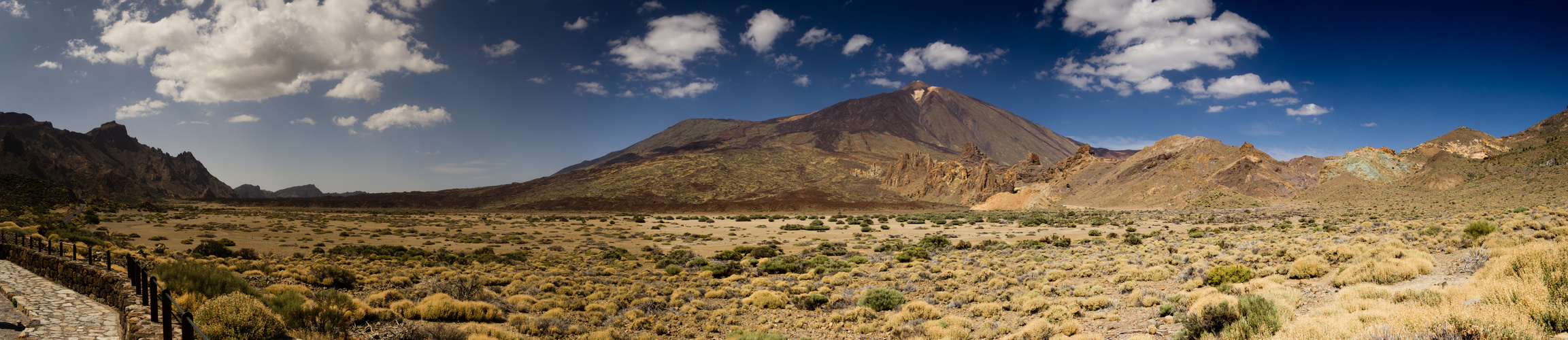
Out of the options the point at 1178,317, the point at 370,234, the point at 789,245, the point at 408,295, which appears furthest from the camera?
the point at 370,234

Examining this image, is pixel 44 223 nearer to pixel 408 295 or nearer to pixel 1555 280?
pixel 408 295

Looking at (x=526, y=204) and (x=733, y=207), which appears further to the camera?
(x=526, y=204)

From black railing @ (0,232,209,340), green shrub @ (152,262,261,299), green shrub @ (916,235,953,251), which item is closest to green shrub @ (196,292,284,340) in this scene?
black railing @ (0,232,209,340)

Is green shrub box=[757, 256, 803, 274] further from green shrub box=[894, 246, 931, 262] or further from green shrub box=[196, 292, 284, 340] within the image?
green shrub box=[196, 292, 284, 340]

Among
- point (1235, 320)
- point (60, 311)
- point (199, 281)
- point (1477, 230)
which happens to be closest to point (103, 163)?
point (199, 281)

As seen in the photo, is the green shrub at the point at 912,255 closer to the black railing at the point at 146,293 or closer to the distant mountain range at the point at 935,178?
the black railing at the point at 146,293

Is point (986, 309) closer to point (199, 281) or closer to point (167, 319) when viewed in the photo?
point (167, 319)

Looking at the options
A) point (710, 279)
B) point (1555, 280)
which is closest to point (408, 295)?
point (710, 279)
